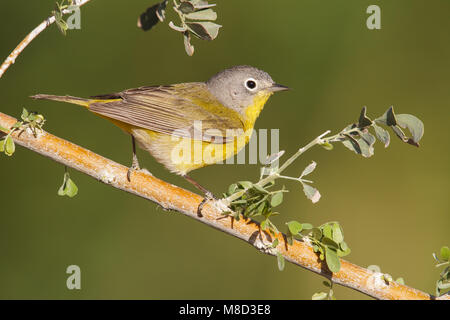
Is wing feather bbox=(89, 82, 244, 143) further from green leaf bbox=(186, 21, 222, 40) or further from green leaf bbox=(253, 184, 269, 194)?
green leaf bbox=(253, 184, 269, 194)

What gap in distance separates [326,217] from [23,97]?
2.62m

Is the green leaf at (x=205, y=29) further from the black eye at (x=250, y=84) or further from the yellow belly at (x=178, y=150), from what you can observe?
the black eye at (x=250, y=84)

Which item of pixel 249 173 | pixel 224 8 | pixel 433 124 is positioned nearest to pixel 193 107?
pixel 249 173

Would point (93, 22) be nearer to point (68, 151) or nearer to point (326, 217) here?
point (68, 151)

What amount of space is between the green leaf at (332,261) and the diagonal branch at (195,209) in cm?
9

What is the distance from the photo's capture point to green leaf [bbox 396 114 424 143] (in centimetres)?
180

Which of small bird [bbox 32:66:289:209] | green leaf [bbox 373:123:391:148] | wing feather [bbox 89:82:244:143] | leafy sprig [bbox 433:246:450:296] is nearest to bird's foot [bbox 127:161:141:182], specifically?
small bird [bbox 32:66:289:209]

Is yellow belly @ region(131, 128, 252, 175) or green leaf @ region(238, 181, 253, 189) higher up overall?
yellow belly @ region(131, 128, 252, 175)

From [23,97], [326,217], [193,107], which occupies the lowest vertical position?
[326,217]

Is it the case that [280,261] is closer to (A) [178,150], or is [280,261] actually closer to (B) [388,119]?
(B) [388,119]

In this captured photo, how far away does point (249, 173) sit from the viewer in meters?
4.26

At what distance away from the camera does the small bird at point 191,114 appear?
299cm

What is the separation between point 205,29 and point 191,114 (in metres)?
1.50

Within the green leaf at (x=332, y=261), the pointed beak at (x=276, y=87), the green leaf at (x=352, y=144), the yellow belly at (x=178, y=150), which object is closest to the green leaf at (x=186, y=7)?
the green leaf at (x=352, y=144)
